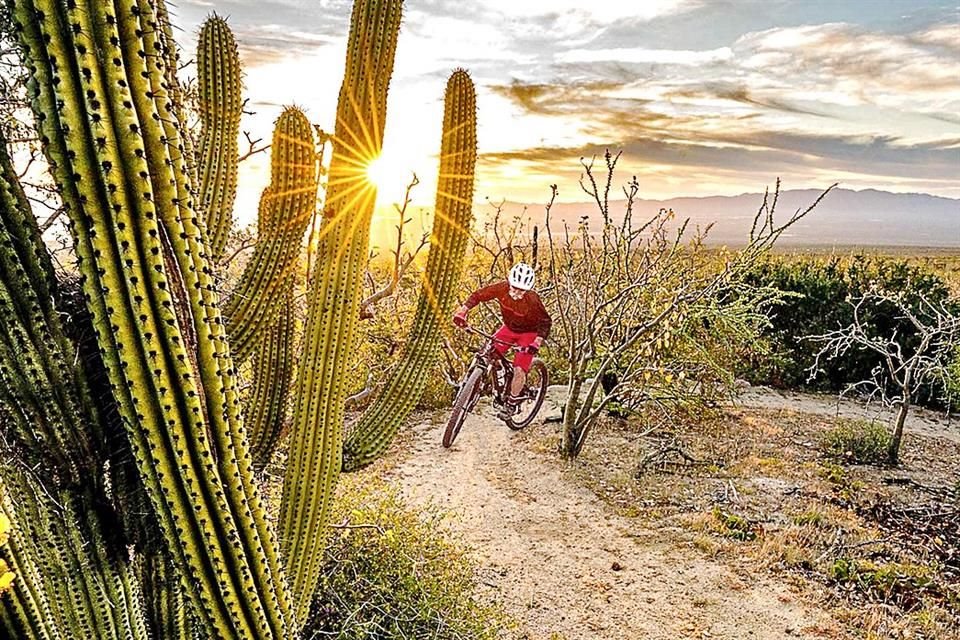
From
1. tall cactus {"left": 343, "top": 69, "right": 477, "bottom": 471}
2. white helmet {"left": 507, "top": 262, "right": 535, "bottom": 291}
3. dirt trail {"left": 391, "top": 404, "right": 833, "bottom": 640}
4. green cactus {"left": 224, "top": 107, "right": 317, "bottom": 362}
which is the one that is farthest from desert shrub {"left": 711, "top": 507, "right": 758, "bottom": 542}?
green cactus {"left": 224, "top": 107, "right": 317, "bottom": 362}

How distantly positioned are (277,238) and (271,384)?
77cm

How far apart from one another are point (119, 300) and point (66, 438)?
0.64 meters

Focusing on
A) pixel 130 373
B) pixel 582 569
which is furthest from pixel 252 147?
pixel 582 569

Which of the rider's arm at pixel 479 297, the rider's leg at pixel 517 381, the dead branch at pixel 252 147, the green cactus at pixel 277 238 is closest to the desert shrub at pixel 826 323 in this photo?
the rider's leg at pixel 517 381

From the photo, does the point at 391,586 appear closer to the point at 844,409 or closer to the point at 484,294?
the point at 484,294

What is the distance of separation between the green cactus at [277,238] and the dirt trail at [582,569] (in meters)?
2.72

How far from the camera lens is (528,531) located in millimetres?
5734

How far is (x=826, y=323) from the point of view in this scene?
10.9 meters

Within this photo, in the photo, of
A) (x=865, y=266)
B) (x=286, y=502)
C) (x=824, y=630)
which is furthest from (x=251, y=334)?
(x=865, y=266)

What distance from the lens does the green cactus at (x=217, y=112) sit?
2707mm

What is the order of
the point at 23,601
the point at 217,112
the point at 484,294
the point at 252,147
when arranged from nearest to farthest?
the point at 23,601
the point at 217,112
the point at 252,147
the point at 484,294

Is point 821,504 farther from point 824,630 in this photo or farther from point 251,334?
point 251,334

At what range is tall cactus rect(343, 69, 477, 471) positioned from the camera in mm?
3529

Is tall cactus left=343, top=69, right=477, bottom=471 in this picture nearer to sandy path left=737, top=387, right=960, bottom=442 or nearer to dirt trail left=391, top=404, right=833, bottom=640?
dirt trail left=391, top=404, right=833, bottom=640
